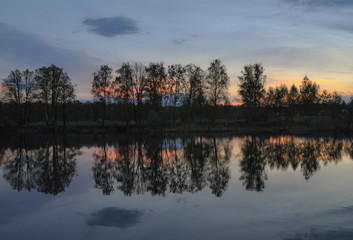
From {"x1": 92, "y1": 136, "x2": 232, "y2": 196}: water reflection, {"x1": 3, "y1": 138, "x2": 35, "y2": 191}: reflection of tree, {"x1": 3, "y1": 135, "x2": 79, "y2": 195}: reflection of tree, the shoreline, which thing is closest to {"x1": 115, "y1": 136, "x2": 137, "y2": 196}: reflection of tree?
{"x1": 92, "y1": 136, "x2": 232, "y2": 196}: water reflection

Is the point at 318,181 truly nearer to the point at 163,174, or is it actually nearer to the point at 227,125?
the point at 163,174

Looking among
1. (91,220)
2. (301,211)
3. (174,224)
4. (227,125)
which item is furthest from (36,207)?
(227,125)

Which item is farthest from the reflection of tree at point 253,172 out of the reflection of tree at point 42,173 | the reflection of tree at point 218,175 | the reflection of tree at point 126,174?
the reflection of tree at point 42,173

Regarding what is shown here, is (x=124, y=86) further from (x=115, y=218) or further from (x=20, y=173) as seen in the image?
(x=115, y=218)

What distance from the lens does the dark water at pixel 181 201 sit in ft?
26.2

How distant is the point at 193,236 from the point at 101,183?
816cm

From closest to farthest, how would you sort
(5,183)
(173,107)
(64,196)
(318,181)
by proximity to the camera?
(64,196) < (318,181) < (5,183) < (173,107)

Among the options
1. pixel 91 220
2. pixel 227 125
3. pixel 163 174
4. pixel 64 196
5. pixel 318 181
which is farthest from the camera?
pixel 227 125

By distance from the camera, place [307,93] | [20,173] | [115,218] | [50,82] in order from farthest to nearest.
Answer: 1. [307,93]
2. [50,82]
3. [20,173]
4. [115,218]

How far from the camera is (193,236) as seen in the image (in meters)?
7.52

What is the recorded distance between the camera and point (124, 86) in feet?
207

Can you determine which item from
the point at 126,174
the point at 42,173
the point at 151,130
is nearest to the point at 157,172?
the point at 126,174

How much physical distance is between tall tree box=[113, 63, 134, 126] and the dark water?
43965 millimetres

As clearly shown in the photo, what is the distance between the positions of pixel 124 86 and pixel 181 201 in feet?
178
